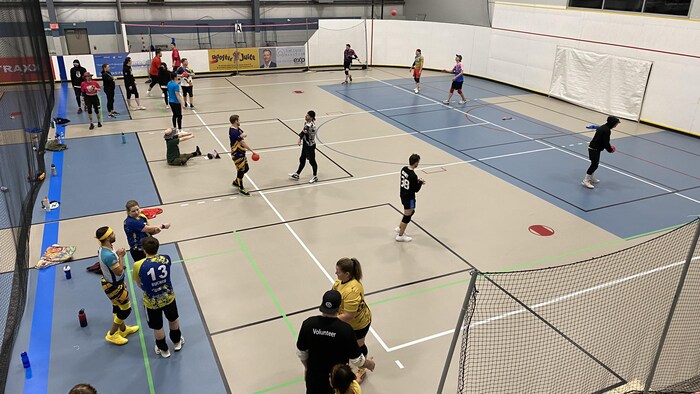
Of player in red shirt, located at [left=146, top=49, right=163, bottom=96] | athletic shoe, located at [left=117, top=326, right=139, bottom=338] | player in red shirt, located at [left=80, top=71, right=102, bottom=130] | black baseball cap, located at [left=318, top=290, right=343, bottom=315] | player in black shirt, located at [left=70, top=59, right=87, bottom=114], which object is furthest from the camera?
player in red shirt, located at [left=146, top=49, right=163, bottom=96]

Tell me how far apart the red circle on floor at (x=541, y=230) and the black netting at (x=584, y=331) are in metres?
1.37

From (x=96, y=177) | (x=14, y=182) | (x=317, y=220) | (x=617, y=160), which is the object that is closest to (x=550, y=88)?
(x=617, y=160)

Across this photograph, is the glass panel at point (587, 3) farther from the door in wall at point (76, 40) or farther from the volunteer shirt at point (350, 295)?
the door in wall at point (76, 40)

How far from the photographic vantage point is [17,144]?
10555 mm

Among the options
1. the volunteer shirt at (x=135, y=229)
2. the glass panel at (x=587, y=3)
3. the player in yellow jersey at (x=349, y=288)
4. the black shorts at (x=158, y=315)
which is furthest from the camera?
the glass panel at (x=587, y=3)

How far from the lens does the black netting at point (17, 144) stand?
727 cm

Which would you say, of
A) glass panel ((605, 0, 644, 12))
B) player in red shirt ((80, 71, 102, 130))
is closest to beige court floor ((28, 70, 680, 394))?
player in red shirt ((80, 71, 102, 130))

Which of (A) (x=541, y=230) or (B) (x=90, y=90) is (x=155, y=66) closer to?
(B) (x=90, y=90)

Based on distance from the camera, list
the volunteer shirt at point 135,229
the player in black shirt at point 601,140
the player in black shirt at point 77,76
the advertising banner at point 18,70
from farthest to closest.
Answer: the player in black shirt at point 77,76
the player in black shirt at point 601,140
the advertising banner at point 18,70
the volunteer shirt at point 135,229

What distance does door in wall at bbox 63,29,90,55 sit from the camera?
90.8 ft

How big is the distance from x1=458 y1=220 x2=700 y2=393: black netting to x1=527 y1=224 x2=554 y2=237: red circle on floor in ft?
4.50

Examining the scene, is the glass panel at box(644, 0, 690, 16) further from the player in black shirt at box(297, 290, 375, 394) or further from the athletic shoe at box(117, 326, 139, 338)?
the athletic shoe at box(117, 326, 139, 338)

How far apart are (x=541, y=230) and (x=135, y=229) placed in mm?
7956

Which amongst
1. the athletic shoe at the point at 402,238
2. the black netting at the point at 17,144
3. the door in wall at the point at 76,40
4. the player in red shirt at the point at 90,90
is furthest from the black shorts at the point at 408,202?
the door in wall at the point at 76,40
